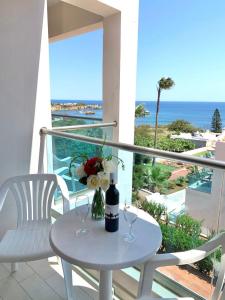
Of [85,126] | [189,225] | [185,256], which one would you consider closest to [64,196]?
[189,225]

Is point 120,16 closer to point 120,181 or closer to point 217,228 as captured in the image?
point 120,181

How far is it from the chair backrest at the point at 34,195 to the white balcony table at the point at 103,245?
0.77 m

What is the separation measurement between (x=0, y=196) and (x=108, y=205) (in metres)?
1.08

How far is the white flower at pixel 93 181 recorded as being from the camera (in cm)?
114

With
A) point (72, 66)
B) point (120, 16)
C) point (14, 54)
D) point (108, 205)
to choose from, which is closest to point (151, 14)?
point (72, 66)

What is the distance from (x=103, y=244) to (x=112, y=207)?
0.54 ft

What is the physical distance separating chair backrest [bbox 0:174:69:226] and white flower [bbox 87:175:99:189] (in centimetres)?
90

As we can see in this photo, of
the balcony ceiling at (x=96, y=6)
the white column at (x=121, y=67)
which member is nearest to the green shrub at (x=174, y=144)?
the white column at (x=121, y=67)

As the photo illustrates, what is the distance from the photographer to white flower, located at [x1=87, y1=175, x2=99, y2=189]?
114 cm

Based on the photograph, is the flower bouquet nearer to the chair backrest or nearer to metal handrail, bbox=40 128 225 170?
metal handrail, bbox=40 128 225 170

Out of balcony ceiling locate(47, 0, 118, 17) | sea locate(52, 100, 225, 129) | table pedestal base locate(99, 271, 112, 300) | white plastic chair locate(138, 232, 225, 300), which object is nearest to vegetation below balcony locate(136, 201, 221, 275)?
white plastic chair locate(138, 232, 225, 300)

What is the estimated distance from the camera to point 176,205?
1.62m

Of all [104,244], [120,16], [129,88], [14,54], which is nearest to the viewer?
[104,244]

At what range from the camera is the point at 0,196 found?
182 centimetres
